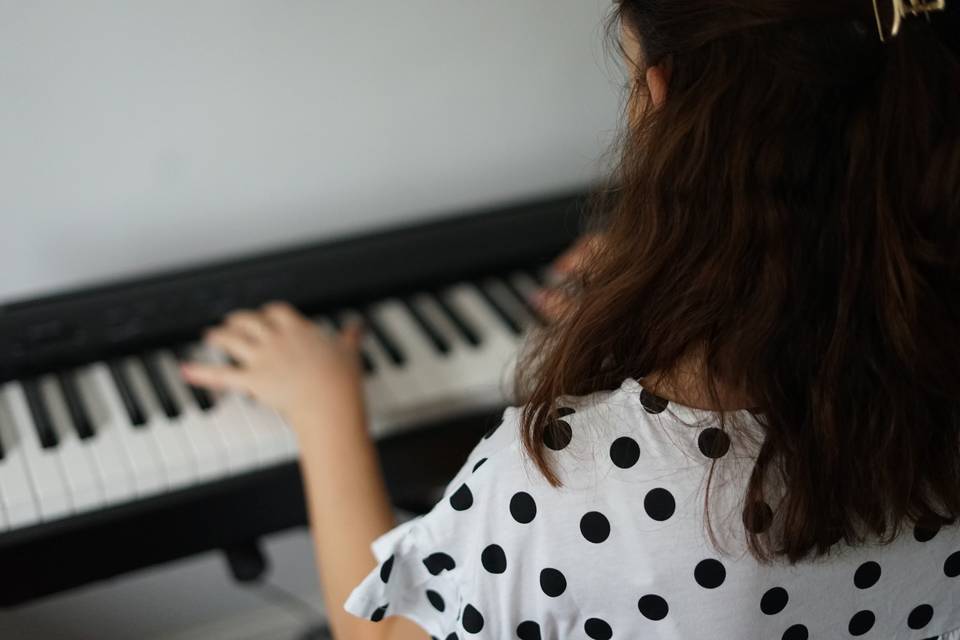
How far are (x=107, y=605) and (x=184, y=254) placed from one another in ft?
2.19

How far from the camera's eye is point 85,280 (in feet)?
3.81

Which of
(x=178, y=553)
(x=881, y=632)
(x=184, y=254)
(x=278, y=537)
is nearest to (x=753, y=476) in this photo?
(x=881, y=632)

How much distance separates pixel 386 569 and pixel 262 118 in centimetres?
60

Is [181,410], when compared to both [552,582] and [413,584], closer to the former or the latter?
Answer: [413,584]

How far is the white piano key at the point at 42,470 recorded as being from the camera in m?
0.97

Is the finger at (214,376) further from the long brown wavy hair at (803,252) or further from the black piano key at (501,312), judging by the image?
the long brown wavy hair at (803,252)

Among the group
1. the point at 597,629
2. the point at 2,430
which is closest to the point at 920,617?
the point at 597,629

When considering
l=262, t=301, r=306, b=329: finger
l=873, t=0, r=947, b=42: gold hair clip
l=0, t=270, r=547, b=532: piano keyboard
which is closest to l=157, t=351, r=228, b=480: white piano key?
l=0, t=270, r=547, b=532: piano keyboard

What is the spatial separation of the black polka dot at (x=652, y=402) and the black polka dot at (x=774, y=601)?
0.48ft

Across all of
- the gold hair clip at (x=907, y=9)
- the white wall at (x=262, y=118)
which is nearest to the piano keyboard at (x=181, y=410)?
the white wall at (x=262, y=118)

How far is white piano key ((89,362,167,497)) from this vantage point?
1.00 meters

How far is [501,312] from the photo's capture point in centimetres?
121

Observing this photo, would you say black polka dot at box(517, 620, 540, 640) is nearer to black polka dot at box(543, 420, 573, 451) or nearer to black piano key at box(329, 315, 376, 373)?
black polka dot at box(543, 420, 573, 451)

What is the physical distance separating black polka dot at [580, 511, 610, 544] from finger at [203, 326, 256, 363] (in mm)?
521
